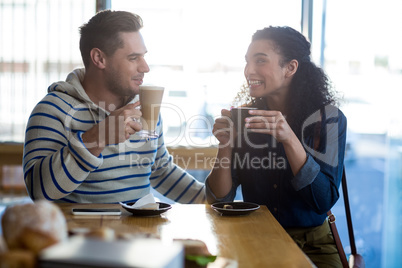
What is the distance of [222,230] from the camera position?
4.76 ft

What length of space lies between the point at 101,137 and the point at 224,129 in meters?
0.54

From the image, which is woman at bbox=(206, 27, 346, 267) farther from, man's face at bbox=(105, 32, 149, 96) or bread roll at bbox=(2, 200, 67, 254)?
bread roll at bbox=(2, 200, 67, 254)

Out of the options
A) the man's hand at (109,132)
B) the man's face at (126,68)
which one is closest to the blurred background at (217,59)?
the man's face at (126,68)

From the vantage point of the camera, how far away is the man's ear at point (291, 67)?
7.32 feet

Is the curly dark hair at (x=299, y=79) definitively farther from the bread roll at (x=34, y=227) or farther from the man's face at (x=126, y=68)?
the bread roll at (x=34, y=227)

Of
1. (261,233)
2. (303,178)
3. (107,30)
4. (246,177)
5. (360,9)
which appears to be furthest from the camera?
(360,9)

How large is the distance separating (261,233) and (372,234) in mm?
2310

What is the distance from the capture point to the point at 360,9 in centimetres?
338

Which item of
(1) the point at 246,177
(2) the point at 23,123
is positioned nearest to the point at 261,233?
(1) the point at 246,177

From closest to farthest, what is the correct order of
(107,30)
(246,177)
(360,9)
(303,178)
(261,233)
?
(261,233)
(303,178)
(246,177)
(107,30)
(360,9)

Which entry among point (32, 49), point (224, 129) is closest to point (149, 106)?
point (224, 129)

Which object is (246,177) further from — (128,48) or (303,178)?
(128,48)

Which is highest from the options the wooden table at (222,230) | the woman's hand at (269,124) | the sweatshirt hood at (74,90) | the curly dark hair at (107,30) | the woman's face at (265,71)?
the curly dark hair at (107,30)

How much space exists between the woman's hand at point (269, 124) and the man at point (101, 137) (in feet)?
1.51
